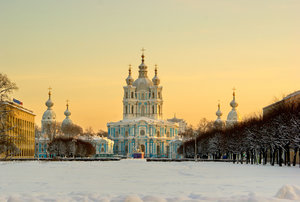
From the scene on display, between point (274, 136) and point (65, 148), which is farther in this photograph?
point (65, 148)

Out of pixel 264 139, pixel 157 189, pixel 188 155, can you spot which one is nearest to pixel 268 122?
pixel 264 139

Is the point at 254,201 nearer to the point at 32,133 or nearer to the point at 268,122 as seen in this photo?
the point at 268,122

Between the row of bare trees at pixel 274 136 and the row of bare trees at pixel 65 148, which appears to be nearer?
the row of bare trees at pixel 274 136

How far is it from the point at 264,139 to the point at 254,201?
199 feet

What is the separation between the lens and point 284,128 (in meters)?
73.0

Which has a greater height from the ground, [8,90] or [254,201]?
[8,90]

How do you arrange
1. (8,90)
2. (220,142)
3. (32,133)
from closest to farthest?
(8,90)
(220,142)
(32,133)

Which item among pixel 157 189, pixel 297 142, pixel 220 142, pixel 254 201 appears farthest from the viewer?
pixel 220 142

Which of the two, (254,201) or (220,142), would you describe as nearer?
(254,201)

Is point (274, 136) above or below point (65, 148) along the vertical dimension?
above

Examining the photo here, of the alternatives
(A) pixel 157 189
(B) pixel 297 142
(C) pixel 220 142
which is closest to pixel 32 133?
→ (C) pixel 220 142

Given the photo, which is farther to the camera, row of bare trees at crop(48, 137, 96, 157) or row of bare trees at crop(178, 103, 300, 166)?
row of bare trees at crop(48, 137, 96, 157)

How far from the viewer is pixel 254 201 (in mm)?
21891

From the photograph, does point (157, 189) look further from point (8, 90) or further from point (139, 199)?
point (8, 90)
